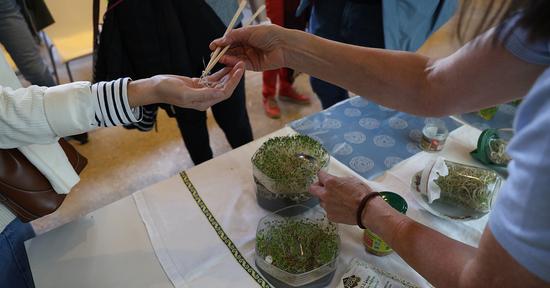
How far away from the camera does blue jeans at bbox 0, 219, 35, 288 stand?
76 cm

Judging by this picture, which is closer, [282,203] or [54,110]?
[54,110]

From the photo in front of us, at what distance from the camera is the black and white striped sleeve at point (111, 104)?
729 mm

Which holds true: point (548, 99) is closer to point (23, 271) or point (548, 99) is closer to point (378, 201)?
point (378, 201)

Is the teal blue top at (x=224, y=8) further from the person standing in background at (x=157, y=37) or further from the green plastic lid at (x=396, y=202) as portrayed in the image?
the green plastic lid at (x=396, y=202)

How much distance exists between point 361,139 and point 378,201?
16.1 inches

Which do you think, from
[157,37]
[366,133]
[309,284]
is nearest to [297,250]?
[309,284]

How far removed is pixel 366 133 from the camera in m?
1.10

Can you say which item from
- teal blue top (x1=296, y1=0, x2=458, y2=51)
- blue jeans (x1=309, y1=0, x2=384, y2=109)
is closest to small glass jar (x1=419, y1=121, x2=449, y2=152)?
teal blue top (x1=296, y1=0, x2=458, y2=51)

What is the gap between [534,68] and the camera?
23.7 inches

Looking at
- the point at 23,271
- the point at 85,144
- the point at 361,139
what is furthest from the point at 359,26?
the point at 85,144

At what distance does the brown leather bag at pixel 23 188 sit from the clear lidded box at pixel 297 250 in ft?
1.60

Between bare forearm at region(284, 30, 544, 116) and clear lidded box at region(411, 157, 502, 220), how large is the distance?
0.14 metres

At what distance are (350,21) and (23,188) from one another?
1270mm

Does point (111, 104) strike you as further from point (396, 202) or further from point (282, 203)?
point (396, 202)
